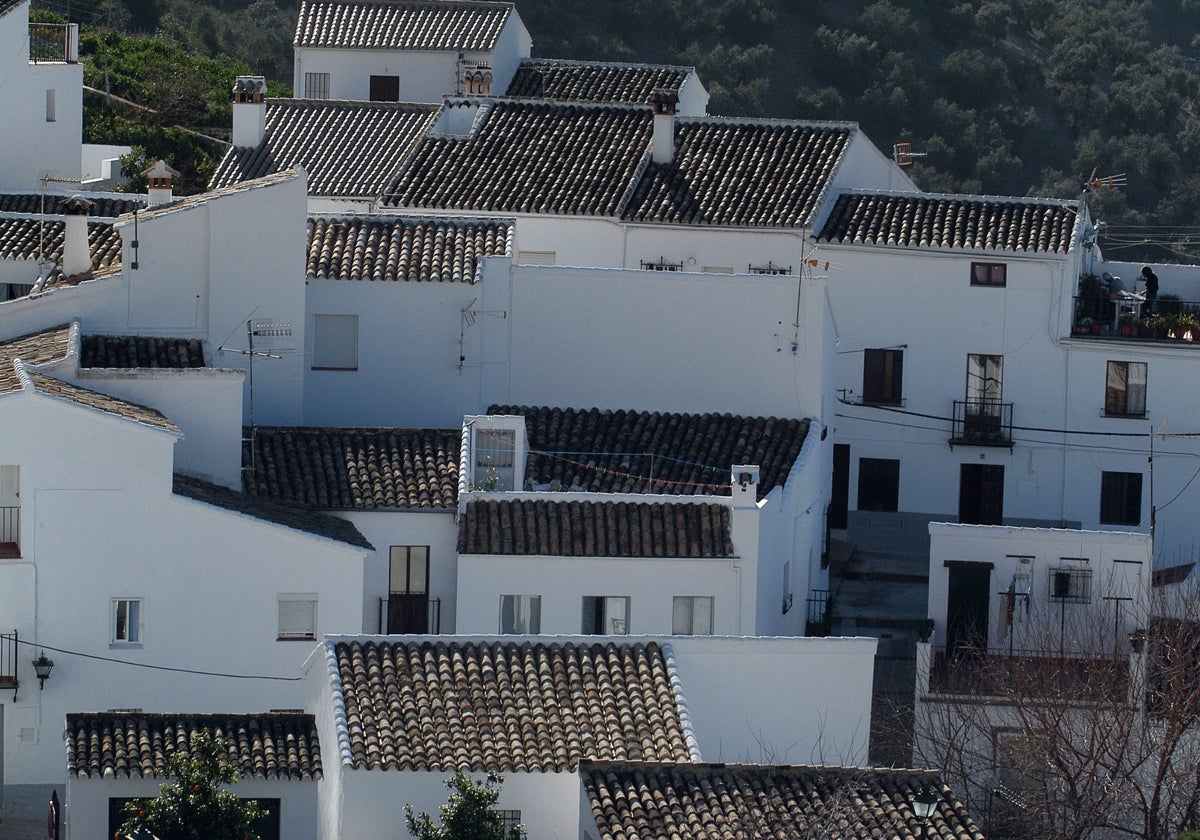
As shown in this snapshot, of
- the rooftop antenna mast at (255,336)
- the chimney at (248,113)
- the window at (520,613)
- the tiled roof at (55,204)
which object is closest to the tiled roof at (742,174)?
the tiled roof at (55,204)

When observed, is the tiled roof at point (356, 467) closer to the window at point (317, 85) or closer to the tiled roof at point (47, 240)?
the tiled roof at point (47, 240)

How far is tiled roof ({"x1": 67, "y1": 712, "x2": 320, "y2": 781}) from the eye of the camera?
3372 cm

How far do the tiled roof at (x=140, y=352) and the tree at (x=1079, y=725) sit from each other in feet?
40.6

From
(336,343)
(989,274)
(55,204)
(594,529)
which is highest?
(55,204)

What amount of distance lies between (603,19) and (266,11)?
1001 centimetres

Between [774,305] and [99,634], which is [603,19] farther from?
[99,634]

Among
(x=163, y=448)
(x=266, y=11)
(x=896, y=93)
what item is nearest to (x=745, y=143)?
(x=163, y=448)

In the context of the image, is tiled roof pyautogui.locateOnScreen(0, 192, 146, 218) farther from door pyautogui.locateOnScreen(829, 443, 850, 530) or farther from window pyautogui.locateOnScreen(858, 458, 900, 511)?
window pyautogui.locateOnScreen(858, 458, 900, 511)

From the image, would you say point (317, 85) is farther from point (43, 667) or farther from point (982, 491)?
point (43, 667)

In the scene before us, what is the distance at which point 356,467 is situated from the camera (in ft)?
139

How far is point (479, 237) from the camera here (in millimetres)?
46906

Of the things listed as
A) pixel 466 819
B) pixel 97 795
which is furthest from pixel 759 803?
pixel 97 795

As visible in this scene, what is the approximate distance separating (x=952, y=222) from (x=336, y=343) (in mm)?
12104

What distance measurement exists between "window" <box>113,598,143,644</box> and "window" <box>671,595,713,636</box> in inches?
304
